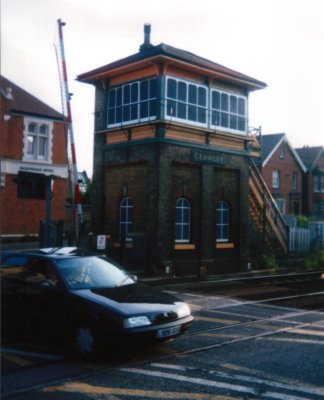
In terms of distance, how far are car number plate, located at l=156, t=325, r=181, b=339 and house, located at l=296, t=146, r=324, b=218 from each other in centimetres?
4123

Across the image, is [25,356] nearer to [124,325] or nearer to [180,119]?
[124,325]

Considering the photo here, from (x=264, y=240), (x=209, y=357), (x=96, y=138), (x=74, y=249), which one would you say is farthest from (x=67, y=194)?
(x=209, y=357)

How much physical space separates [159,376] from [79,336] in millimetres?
1455

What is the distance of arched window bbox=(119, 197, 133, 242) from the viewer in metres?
18.3

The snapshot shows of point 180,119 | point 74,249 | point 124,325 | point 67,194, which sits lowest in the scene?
point 124,325

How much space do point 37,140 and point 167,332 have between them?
23983 millimetres

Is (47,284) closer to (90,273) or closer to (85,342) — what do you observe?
(90,273)

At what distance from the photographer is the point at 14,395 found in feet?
17.2

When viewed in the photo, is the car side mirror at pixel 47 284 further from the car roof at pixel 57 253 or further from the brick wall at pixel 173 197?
the brick wall at pixel 173 197

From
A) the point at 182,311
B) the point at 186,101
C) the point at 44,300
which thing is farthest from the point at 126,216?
the point at 182,311

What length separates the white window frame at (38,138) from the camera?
1111 inches

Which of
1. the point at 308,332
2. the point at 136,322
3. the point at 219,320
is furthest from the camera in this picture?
the point at 219,320

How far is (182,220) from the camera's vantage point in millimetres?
17938

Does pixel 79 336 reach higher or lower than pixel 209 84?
lower
